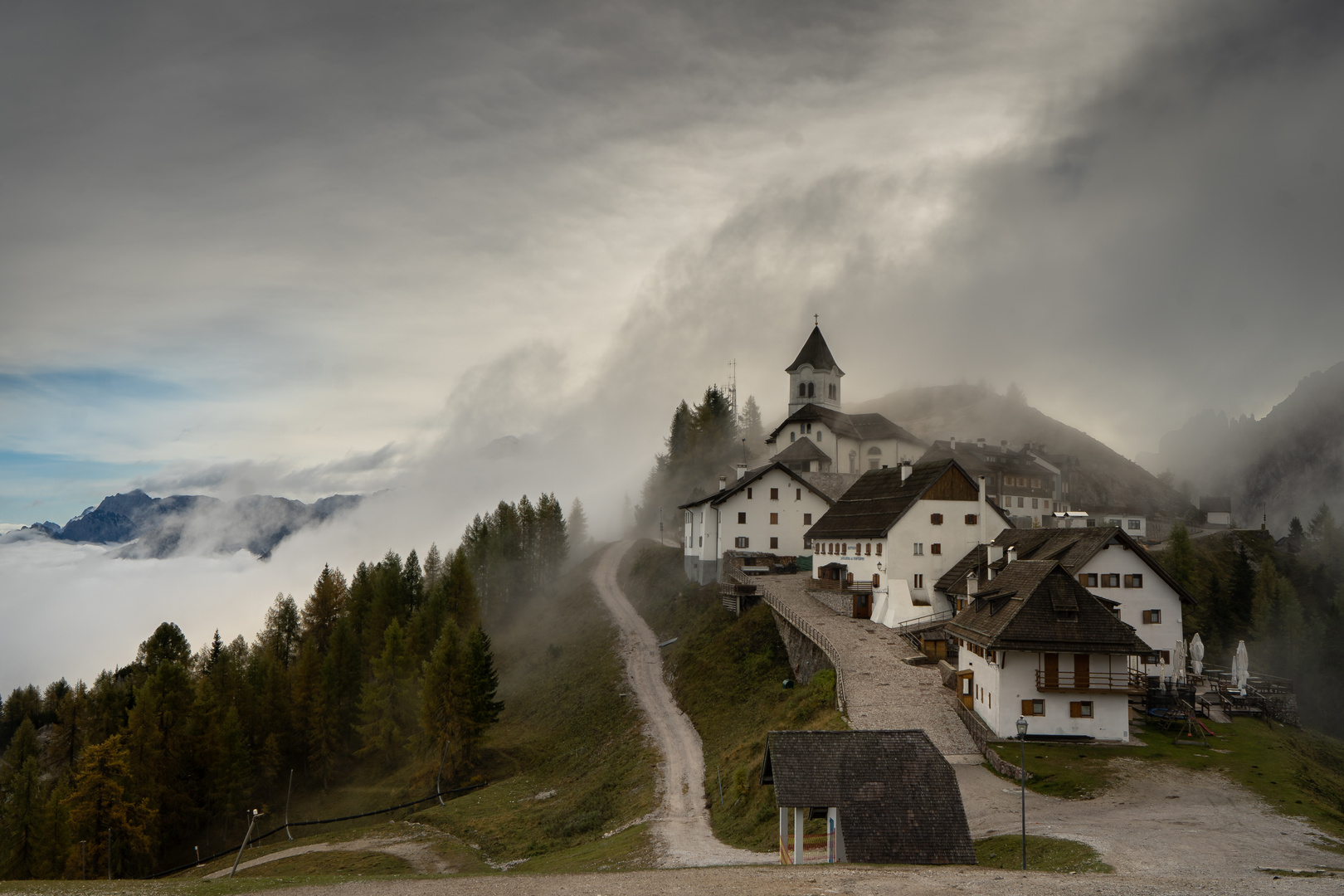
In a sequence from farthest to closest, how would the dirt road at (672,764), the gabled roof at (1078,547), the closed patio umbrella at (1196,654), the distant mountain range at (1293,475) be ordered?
1. the distant mountain range at (1293,475)
2. the closed patio umbrella at (1196,654)
3. the gabled roof at (1078,547)
4. the dirt road at (672,764)

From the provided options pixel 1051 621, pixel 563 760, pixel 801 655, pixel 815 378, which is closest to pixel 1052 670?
pixel 1051 621

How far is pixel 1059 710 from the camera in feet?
114

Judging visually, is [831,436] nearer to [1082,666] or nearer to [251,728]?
[1082,666]

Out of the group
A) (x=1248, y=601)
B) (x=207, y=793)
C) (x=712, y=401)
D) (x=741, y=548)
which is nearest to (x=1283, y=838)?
(x=741, y=548)

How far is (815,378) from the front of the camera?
12288 cm

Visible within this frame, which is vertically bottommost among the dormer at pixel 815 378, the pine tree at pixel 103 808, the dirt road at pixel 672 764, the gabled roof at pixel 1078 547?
the pine tree at pixel 103 808

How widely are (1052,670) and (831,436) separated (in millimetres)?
73143

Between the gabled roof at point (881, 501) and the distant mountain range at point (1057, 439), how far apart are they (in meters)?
68.1

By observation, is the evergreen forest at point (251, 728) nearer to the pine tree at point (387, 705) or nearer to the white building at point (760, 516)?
the pine tree at point (387, 705)

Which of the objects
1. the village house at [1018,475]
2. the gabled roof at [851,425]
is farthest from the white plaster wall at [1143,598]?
the gabled roof at [851,425]

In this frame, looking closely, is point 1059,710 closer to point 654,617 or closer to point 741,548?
point 741,548

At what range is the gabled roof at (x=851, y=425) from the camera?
109m

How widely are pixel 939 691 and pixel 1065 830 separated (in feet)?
48.7

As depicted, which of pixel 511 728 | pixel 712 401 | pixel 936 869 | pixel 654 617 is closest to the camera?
pixel 936 869
